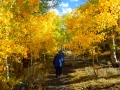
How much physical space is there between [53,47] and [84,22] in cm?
1376

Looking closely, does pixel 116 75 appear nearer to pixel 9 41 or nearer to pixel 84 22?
pixel 84 22

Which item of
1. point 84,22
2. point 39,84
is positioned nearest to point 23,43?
point 39,84

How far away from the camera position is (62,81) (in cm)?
1919

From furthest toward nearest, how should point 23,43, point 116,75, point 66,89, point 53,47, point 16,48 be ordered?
point 53,47 → point 23,43 → point 16,48 → point 116,75 → point 66,89

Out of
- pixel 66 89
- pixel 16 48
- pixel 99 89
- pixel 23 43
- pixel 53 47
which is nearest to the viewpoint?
pixel 99 89

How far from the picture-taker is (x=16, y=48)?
66.4 ft

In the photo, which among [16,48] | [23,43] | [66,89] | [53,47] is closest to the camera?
[66,89]

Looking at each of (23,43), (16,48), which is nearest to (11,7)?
(23,43)

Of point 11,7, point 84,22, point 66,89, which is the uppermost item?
point 11,7

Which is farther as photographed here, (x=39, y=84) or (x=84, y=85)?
(x=39, y=84)

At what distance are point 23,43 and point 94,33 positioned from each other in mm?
8488

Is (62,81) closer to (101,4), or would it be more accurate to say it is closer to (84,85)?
(84,85)

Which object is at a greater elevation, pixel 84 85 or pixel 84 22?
pixel 84 22

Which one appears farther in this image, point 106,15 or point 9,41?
point 9,41
